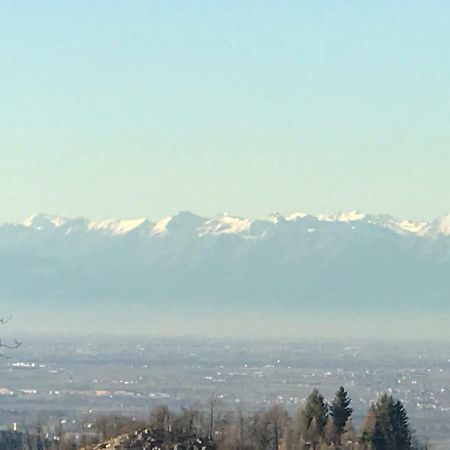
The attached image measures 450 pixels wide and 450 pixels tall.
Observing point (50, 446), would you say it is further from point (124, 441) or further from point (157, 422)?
point (124, 441)

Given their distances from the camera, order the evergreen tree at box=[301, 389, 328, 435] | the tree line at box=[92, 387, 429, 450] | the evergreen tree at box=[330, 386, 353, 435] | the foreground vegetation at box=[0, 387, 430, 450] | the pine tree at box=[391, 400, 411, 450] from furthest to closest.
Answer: the evergreen tree at box=[330, 386, 353, 435], the evergreen tree at box=[301, 389, 328, 435], the pine tree at box=[391, 400, 411, 450], the tree line at box=[92, 387, 429, 450], the foreground vegetation at box=[0, 387, 430, 450]

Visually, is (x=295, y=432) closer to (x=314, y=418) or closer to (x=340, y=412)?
(x=314, y=418)

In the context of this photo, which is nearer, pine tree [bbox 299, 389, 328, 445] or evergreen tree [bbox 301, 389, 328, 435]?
pine tree [bbox 299, 389, 328, 445]

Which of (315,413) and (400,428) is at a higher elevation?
(315,413)

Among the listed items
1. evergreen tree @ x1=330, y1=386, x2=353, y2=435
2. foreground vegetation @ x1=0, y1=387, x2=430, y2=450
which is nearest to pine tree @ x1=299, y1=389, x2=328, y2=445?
A: foreground vegetation @ x1=0, y1=387, x2=430, y2=450

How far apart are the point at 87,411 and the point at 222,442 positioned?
117228 mm

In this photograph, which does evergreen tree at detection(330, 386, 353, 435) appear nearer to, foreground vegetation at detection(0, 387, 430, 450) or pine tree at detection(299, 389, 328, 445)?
foreground vegetation at detection(0, 387, 430, 450)

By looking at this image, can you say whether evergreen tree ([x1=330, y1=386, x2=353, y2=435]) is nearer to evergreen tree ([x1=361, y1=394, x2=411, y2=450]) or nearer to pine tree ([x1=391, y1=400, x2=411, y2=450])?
evergreen tree ([x1=361, y1=394, x2=411, y2=450])

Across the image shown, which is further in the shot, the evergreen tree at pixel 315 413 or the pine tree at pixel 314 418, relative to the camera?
the evergreen tree at pixel 315 413

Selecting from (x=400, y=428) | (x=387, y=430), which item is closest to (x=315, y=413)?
(x=387, y=430)

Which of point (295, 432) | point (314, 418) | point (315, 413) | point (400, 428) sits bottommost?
point (295, 432)

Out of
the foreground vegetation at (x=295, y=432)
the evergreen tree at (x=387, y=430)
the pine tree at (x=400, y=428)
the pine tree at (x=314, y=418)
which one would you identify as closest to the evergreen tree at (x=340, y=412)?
the foreground vegetation at (x=295, y=432)

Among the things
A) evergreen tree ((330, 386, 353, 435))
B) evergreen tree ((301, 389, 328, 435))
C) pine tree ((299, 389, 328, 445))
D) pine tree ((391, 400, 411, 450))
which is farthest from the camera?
evergreen tree ((330, 386, 353, 435))

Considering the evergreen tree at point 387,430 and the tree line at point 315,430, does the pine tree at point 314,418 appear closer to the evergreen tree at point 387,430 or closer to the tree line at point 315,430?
the tree line at point 315,430
